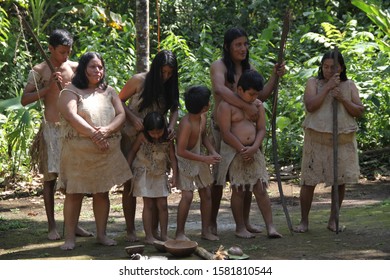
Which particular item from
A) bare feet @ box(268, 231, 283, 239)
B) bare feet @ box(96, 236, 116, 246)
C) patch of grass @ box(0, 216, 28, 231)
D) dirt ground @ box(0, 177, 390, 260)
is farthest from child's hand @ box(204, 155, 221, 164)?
patch of grass @ box(0, 216, 28, 231)

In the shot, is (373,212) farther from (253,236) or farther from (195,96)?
(195,96)

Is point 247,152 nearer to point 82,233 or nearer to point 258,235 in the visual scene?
point 258,235

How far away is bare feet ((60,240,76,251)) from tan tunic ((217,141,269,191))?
51.7 inches

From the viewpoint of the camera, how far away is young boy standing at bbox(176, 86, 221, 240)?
19.4 feet

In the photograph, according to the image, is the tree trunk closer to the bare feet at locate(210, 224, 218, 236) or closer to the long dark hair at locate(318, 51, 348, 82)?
the long dark hair at locate(318, 51, 348, 82)

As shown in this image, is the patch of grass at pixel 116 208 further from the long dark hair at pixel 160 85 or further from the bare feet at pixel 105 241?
the long dark hair at pixel 160 85

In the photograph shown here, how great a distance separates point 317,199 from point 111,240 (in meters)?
3.26

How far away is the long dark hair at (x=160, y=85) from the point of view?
19.6ft

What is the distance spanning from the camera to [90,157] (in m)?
5.80

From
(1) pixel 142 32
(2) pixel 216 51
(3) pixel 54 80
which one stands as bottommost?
(3) pixel 54 80

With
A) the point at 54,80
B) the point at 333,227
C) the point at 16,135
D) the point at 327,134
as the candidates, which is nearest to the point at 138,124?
the point at 54,80

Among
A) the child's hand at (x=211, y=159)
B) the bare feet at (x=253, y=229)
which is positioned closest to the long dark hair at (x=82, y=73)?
the child's hand at (x=211, y=159)

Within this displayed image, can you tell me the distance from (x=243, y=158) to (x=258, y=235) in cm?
67

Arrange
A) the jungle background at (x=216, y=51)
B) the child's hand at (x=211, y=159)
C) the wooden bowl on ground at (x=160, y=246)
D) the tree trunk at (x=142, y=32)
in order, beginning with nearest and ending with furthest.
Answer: the wooden bowl on ground at (x=160, y=246)
the child's hand at (x=211, y=159)
the tree trunk at (x=142, y=32)
the jungle background at (x=216, y=51)
